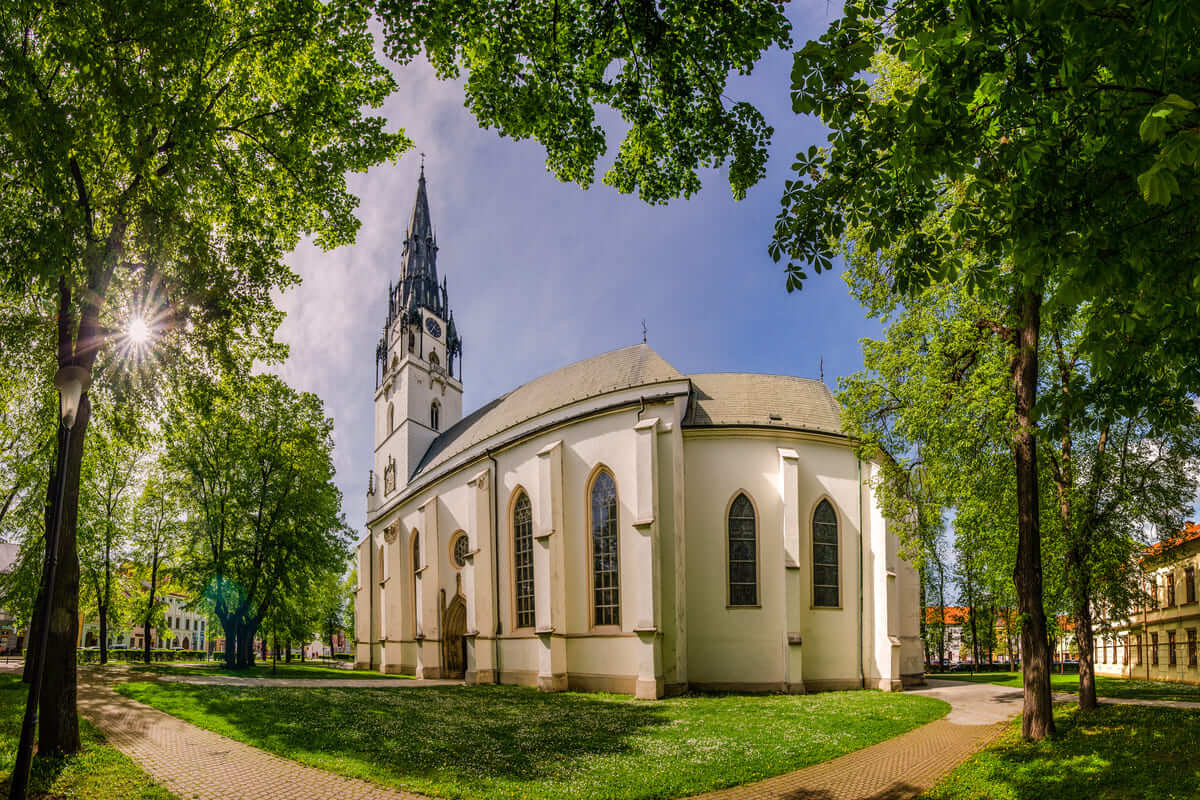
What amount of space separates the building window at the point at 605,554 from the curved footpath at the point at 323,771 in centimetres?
1003

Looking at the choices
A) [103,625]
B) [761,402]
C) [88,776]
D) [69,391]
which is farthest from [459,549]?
[69,391]

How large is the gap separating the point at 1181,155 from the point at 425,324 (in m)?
39.4

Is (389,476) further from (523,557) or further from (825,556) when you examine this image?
(825,556)

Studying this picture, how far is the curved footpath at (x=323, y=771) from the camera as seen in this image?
8523 mm

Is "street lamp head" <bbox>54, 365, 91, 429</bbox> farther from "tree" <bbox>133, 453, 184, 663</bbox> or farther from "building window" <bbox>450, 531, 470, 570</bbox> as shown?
"tree" <bbox>133, 453, 184, 663</bbox>

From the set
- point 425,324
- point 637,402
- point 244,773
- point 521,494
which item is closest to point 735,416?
point 637,402

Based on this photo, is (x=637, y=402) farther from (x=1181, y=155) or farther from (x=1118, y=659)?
(x=1118, y=659)

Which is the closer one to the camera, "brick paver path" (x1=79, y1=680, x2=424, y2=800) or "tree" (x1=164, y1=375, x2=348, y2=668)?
"brick paver path" (x1=79, y1=680, x2=424, y2=800)

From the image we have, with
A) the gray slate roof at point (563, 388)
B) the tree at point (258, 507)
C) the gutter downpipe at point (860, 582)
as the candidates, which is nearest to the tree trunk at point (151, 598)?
the tree at point (258, 507)

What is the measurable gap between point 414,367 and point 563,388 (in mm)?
14074

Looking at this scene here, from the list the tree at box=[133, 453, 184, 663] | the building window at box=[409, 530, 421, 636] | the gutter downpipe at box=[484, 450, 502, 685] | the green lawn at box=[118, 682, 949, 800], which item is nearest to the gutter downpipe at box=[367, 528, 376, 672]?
the building window at box=[409, 530, 421, 636]

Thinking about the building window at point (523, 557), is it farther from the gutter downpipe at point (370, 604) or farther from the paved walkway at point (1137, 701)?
the gutter downpipe at point (370, 604)

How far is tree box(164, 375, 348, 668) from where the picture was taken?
96.9 ft

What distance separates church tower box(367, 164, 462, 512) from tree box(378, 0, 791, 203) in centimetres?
3227
